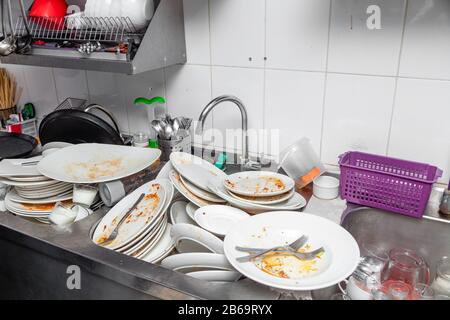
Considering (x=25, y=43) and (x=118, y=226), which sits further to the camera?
(x=25, y=43)

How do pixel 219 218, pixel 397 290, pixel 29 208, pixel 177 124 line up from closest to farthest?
pixel 397 290
pixel 219 218
pixel 29 208
pixel 177 124

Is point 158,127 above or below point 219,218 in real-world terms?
above

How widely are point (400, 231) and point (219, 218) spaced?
50 cm

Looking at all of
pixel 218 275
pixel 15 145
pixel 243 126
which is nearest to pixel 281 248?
pixel 218 275

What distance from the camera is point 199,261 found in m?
0.85

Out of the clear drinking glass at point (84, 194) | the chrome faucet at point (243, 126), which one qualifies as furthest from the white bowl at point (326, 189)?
the clear drinking glass at point (84, 194)

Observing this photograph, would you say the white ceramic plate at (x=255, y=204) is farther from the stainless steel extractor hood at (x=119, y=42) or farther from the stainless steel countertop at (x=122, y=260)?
the stainless steel extractor hood at (x=119, y=42)

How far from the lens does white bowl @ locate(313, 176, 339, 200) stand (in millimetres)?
1142

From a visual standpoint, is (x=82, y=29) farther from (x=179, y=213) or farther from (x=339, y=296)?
(x=339, y=296)

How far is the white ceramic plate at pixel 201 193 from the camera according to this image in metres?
→ 1.08

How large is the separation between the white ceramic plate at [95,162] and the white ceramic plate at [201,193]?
16 centimetres

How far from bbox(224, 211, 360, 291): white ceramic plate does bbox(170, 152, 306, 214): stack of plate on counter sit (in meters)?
0.07
